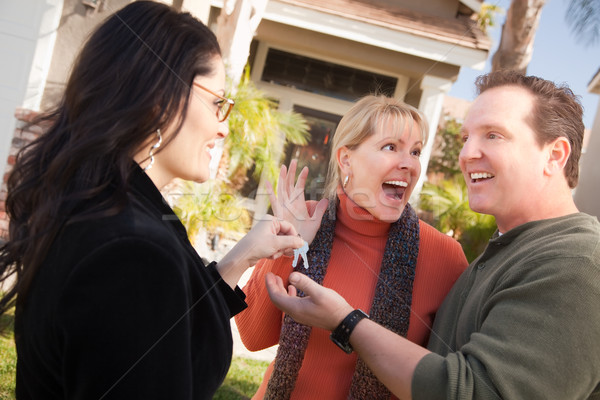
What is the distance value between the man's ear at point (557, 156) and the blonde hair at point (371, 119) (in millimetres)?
697

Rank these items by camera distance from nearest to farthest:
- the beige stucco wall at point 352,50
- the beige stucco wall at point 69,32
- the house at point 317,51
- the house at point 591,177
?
the house at point 591,177 < the house at point 317,51 < the beige stucco wall at point 69,32 < the beige stucco wall at point 352,50

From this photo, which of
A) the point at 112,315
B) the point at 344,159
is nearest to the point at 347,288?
the point at 344,159

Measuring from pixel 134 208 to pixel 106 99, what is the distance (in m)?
0.31

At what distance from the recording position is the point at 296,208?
2.34 metres

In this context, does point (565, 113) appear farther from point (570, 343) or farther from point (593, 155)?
point (593, 155)

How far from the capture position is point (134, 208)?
48.7 inches

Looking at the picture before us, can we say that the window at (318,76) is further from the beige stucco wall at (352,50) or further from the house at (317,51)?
the beige stucco wall at (352,50)

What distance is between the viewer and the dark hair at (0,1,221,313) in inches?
48.3

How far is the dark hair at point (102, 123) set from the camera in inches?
48.3

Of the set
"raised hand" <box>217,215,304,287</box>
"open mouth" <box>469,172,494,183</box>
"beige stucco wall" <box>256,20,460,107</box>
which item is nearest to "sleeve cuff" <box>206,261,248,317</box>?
"raised hand" <box>217,215,304,287</box>

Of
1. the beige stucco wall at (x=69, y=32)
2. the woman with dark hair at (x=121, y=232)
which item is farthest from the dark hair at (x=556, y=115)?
the beige stucco wall at (x=69, y=32)

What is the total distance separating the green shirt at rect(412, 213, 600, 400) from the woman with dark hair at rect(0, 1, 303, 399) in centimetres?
62

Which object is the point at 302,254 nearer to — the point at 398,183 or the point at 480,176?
the point at 398,183

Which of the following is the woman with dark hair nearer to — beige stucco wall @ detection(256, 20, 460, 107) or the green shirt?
the green shirt
